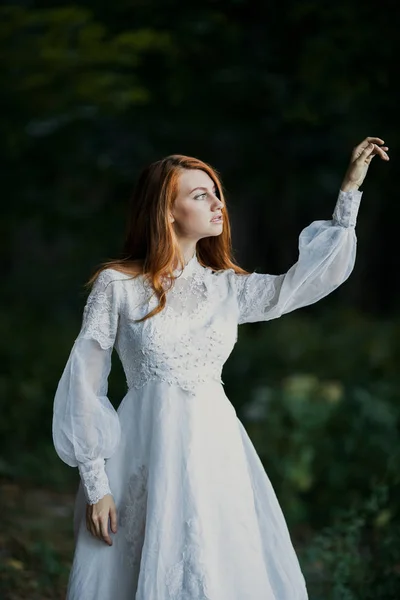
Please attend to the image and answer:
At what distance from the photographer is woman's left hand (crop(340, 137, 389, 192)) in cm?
313

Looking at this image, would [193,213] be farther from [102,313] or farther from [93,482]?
[93,482]

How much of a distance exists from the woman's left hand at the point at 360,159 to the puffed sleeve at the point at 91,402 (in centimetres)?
82

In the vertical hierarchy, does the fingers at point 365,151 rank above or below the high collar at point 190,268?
above

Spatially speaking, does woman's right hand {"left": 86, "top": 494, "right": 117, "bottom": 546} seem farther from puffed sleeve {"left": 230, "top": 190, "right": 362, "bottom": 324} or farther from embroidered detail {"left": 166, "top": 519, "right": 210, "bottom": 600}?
puffed sleeve {"left": 230, "top": 190, "right": 362, "bottom": 324}

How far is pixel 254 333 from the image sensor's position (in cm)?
980

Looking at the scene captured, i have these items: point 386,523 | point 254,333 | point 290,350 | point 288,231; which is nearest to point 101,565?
point 386,523

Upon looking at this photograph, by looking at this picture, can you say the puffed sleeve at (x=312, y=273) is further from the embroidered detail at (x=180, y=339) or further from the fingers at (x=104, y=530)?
the fingers at (x=104, y=530)

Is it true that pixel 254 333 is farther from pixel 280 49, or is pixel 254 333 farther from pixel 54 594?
pixel 54 594

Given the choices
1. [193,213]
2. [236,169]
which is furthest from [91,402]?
[236,169]

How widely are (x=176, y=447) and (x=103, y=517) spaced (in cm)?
32

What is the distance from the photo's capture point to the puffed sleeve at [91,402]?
315cm

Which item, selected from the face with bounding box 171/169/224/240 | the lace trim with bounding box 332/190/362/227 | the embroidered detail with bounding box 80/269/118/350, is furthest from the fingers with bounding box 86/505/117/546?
the lace trim with bounding box 332/190/362/227

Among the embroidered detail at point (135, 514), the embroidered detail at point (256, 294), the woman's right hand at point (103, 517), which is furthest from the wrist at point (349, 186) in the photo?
the woman's right hand at point (103, 517)

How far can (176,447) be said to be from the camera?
317 cm
